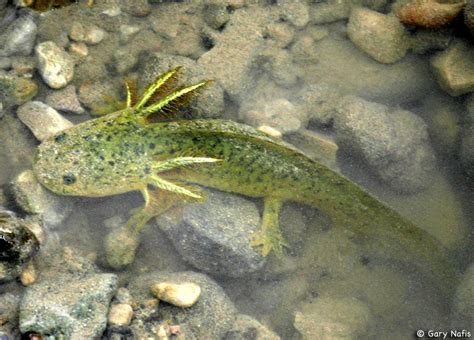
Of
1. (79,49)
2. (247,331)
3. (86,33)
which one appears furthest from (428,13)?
(247,331)

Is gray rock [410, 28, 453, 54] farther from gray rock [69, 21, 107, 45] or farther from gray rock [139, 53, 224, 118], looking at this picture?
gray rock [69, 21, 107, 45]

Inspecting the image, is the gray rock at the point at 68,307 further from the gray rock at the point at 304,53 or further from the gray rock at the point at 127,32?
the gray rock at the point at 304,53

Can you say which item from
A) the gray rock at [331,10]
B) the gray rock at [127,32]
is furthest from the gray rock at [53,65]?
the gray rock at [331,10]

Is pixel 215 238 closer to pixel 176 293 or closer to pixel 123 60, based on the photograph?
pixel 176 293

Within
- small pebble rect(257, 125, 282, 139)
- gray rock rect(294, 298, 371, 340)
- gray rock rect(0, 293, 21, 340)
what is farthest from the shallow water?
gray rock rect(0, 293, 21, 340)

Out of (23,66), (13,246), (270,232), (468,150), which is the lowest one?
(270,232)

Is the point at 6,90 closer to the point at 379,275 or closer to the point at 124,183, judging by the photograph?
the point at 124,183
